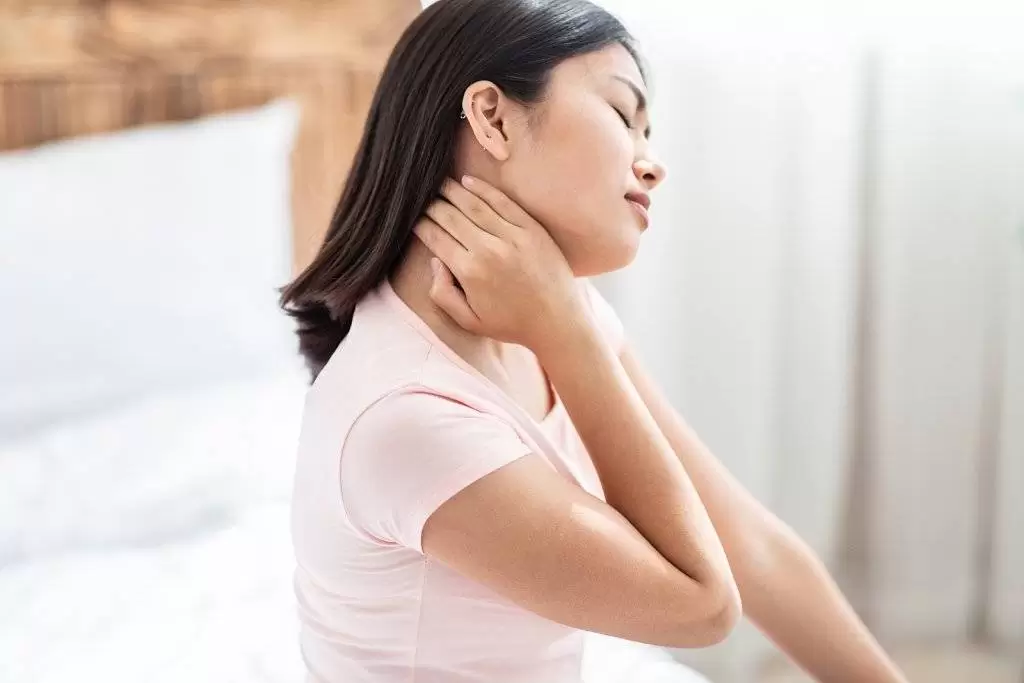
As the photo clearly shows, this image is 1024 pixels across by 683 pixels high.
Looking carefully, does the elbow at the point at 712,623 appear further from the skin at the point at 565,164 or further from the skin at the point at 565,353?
the skin at the point at 565,164

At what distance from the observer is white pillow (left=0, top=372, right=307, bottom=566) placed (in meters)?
1.43

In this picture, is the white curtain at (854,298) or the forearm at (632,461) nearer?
the forearm at (632,461)

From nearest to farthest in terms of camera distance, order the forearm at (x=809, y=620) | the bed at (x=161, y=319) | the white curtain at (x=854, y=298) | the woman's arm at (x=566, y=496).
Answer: the woman's arm at (x=566, y=496)
the forearm at (x=809, y=620)
the bed at (x=161, y=319)
the white curtain at (x=854, y=298)

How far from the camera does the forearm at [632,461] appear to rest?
87 cm

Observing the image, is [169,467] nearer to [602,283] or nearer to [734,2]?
[602,283]

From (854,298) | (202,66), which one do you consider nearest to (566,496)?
(202,66)

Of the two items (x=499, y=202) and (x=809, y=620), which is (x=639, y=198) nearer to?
(x=499, y=202)

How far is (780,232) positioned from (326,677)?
1.44m

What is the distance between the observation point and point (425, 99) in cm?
93

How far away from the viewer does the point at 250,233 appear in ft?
5.94

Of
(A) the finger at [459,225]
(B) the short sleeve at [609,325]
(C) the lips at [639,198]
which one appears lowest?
(B) the short sleeve at [609,325]

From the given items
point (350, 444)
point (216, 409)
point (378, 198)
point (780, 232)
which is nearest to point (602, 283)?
point (780, 232)

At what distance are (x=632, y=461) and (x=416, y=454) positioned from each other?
0.64 ft

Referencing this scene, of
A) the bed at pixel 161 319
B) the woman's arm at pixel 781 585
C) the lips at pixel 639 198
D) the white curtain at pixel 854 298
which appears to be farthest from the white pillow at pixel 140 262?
the lips at pixel 639 198
